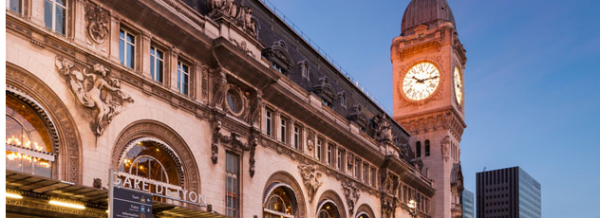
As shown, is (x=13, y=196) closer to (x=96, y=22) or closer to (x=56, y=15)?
(x=56, y=15)

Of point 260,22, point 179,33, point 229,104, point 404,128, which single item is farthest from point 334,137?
point 404,128

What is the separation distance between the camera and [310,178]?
48.3 metres

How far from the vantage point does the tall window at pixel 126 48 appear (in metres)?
31.7

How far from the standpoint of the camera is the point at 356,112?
61125mm

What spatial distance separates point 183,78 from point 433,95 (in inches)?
2252

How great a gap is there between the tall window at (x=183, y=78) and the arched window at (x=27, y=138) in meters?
9.76

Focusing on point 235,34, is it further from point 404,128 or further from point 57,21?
point 404,128

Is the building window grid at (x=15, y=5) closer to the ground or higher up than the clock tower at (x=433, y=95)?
closer to the ground

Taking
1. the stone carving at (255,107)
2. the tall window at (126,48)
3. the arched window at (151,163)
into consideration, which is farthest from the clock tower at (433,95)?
the tall window at (126,48)

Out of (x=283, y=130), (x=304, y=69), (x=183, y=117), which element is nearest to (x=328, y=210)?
(x=283, y=130)

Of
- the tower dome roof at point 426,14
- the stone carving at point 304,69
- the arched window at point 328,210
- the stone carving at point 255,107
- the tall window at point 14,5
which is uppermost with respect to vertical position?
the tower dome roof at point 426,14

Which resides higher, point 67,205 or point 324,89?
point 324,89

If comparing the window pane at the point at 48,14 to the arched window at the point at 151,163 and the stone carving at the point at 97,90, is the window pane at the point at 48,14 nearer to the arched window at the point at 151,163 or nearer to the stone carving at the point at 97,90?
the stone carving at the point at 97,90

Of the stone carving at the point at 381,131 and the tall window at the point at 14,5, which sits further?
the stone carving at the point at 381,131
